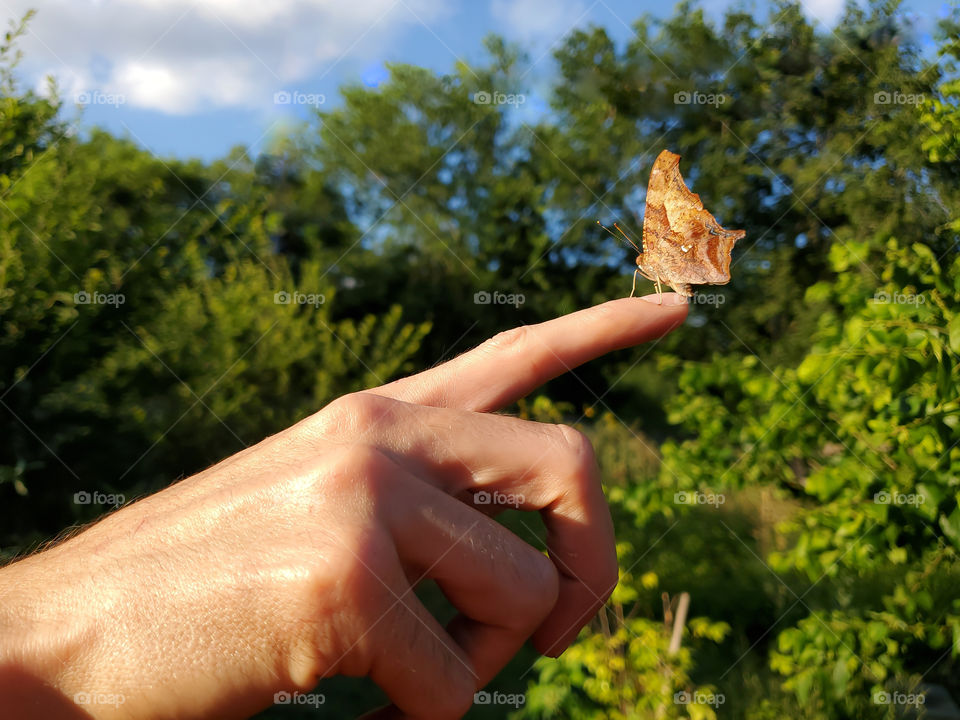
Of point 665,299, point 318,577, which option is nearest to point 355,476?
point 318,577

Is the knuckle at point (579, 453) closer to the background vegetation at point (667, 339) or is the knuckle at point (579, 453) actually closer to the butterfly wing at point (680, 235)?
the butterfly wing at point (680, 235)

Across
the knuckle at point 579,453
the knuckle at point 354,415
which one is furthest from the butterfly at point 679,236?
the knuckle at point 354,415

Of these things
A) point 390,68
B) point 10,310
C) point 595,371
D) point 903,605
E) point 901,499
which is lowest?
point 595,371

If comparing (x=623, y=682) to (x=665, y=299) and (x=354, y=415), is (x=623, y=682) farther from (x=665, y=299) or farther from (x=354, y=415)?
(x=354, y=415)

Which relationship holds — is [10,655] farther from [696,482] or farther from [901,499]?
[696,482]

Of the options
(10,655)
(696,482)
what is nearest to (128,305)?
(696,482)

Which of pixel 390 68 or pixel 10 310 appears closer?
pixel 10 310
